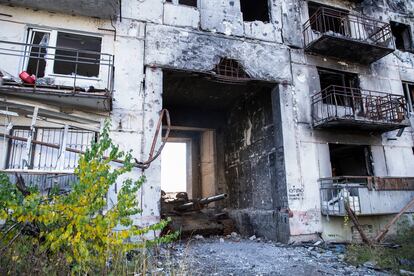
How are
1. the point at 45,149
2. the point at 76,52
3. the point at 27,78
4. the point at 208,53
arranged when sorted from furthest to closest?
the point at 208,53, the point at 76,52, the point at 45,149, the point at 27,78

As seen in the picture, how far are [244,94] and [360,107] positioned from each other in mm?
4397

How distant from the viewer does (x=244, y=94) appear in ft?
41.2

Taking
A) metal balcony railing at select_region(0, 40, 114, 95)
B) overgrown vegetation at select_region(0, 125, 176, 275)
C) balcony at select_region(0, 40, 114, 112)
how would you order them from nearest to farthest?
1. overgrown vegetation at select_region(0, 125, 176, 275)
2. balcony at select_region(0, 40, 114, 112)
3. metal balcony railing at select_region(0, 40, 114, 95)

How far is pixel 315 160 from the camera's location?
980cm

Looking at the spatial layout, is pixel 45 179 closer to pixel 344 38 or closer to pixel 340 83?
pixel 344 38

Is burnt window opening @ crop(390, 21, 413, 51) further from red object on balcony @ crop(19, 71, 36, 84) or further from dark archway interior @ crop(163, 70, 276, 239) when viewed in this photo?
red object on balcony @ crop(19, 71, 36, 84)

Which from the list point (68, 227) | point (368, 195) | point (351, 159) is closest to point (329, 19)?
point (351, 159)

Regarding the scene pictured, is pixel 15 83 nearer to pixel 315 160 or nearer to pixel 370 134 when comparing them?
pixel 315 160


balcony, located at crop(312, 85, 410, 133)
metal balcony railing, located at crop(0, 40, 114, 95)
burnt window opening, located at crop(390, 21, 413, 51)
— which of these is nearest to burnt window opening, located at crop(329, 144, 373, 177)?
balcony, located at crop(312, 85, 410, 133)

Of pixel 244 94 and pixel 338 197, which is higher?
pixel 244 94

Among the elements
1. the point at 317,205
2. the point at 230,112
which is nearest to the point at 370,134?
the point at 317,205

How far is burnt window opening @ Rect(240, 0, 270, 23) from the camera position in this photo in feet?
36.9

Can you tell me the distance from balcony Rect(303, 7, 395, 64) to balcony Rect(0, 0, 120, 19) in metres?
6.60

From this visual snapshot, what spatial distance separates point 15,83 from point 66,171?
7.85 ft
